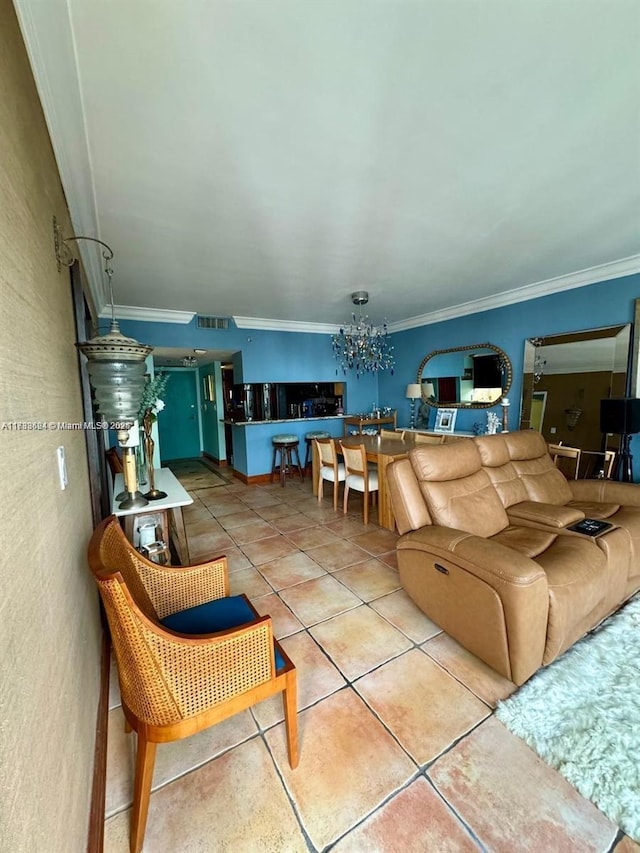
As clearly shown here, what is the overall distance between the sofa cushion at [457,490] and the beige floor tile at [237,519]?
2.29 meters

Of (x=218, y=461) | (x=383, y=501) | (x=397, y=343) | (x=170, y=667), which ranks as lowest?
(x=218, y=461)

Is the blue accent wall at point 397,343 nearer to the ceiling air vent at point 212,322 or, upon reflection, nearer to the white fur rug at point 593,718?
the ceiling air vent at point 212,322

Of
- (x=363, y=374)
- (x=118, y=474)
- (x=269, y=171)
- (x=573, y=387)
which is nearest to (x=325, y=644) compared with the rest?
(x=118, y=474)

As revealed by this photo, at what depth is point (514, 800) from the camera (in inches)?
45.3

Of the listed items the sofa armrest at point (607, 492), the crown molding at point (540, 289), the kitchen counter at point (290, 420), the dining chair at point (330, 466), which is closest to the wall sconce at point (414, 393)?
the crown molding at point (540, 289)

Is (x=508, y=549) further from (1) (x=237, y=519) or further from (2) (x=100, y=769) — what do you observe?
(1) (x=237, y=519)

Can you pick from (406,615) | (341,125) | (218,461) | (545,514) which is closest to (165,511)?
(406,615)

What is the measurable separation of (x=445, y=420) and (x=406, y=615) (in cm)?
367

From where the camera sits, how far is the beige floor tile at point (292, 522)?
348 centimetres

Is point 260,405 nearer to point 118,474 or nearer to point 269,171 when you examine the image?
point 118,474

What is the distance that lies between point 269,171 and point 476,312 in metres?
3.83

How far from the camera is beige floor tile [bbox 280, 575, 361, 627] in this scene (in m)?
2.14

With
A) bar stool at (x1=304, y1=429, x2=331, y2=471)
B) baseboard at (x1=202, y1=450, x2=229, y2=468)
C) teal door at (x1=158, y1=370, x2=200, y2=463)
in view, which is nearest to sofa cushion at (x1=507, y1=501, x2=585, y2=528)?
bar stool at (x1=304, y1=429, x2=331, y2=471)

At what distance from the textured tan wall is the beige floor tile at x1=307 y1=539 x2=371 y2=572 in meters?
1.75
